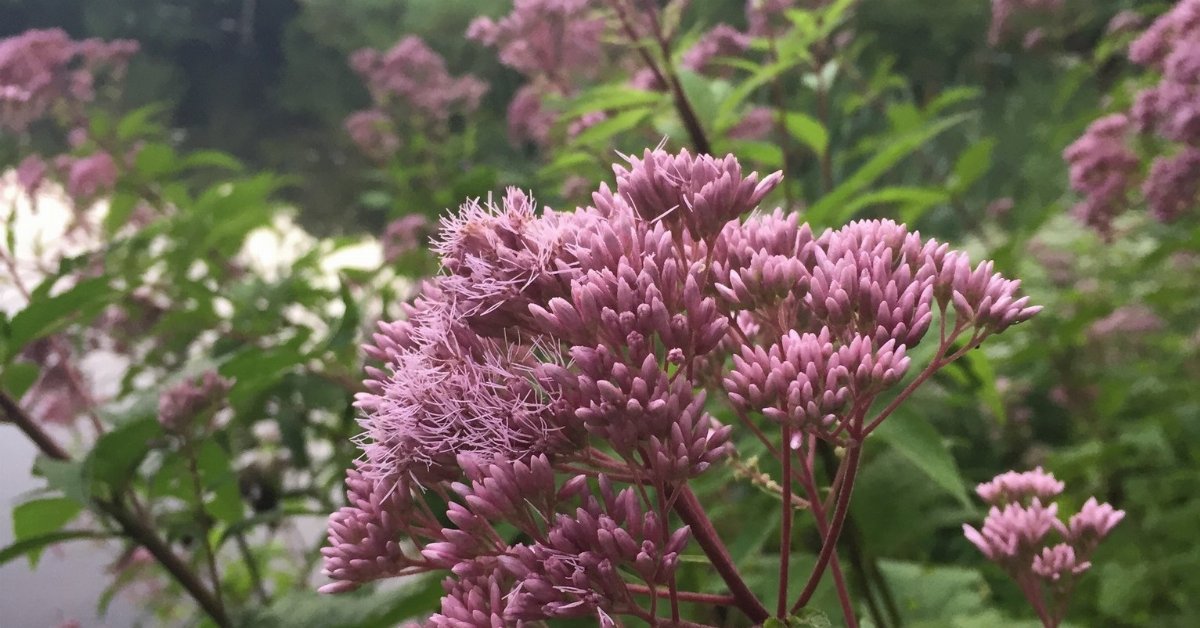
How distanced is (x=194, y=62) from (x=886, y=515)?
10.7 ft

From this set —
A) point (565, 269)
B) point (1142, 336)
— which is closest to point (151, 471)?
point (565, 269)

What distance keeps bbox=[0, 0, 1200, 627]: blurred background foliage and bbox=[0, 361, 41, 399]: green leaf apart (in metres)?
0.14

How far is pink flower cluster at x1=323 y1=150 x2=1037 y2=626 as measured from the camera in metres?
0.41

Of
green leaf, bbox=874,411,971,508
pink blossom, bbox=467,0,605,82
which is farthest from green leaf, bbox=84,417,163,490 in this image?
pink blossom, bbox=467,0,605,82

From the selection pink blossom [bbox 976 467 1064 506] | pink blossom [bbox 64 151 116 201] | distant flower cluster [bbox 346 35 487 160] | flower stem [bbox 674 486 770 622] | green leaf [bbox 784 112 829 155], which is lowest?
flower stem [bbox 674 486 770 622]

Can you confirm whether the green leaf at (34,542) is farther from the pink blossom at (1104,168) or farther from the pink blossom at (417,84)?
the pink blossom at (1104,168)

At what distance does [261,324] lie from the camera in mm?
1288

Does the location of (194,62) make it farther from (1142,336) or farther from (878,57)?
(1142,336)

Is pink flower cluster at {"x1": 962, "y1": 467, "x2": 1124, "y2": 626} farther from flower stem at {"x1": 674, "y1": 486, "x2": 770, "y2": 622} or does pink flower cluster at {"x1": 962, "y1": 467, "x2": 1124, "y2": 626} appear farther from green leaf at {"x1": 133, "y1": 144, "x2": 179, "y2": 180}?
green leaf at {"x1": 133, "y1": 144, "x2": 179, "y2": 180}

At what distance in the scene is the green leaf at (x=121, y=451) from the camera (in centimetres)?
80

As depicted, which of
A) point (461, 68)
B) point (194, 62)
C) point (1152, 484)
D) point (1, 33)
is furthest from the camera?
point (194, 62)

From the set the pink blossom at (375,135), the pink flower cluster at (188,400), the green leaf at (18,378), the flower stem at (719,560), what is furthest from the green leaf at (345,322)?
the pink blossom at (375,135)

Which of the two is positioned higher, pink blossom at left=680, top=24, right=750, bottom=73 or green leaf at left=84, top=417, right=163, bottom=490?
pink blossom at left=680, top=24, right=750, bottom=73

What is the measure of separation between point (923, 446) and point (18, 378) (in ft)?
3.32
